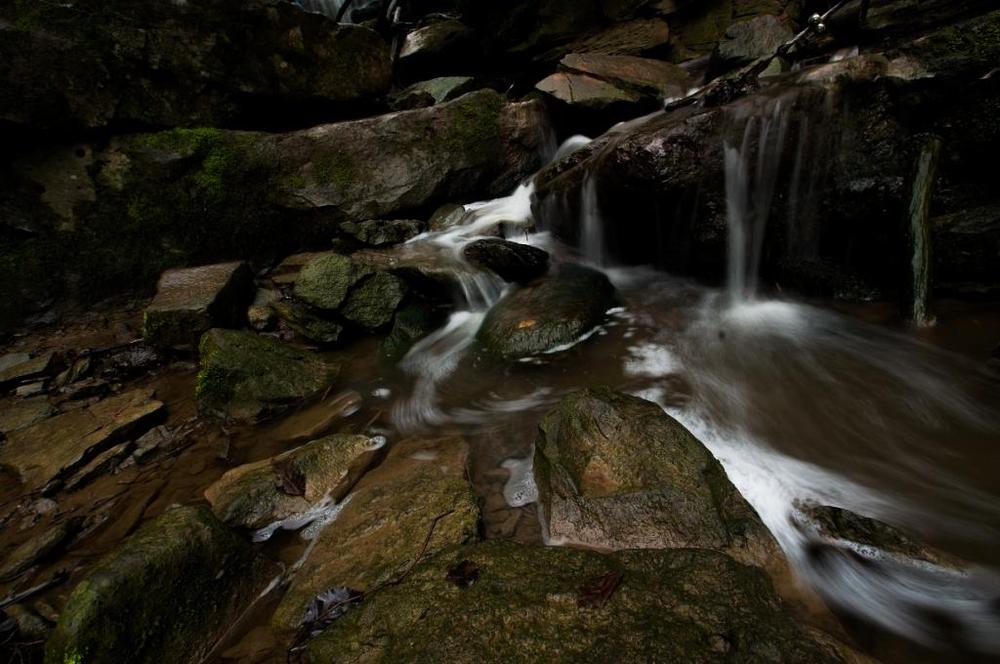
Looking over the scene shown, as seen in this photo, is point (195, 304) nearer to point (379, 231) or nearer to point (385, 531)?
point (379, 231)

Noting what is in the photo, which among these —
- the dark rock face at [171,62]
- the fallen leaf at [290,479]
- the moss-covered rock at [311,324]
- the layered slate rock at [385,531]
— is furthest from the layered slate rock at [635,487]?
the dark rock face at [171,62]

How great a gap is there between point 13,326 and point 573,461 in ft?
27.2

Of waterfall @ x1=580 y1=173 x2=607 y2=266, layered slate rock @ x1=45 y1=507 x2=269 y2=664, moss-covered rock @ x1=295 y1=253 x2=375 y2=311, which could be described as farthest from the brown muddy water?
waterfall @ x1=580 y1=173 x2=607 y2=266

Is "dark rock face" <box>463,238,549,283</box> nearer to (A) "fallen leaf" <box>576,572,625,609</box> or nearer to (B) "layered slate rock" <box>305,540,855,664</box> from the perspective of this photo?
(B) "layered slate rock" <box>305,540,855,664</box>

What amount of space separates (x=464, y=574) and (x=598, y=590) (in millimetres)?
596

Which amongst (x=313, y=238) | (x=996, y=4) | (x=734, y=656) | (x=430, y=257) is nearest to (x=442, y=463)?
(x=734, y=656)

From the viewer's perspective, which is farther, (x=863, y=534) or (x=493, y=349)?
(x=493, y=349)

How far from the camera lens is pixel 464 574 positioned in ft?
6.44

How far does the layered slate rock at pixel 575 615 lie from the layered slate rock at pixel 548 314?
306 centimetres

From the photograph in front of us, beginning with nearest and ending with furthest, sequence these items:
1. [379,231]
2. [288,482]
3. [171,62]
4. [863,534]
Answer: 1. [863,534]
2. [288,482]
3. [171,62]
4. [379,231]

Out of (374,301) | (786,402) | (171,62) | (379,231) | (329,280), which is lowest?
(786,402)

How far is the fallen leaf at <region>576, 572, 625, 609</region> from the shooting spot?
1.73m

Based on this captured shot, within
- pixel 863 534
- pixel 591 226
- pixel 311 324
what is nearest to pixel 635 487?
pixel 863 534

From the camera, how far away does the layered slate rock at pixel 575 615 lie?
1.54m
